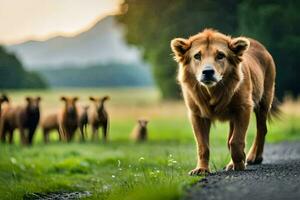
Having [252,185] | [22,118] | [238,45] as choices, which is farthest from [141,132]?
[252,185]

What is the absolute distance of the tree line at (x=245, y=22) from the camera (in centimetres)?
2966

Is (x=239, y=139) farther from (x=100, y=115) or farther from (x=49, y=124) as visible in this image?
(x=49, y=124)

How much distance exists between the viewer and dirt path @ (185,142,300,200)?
27.2 feet

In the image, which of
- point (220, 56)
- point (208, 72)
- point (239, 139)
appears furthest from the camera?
point (239, 139)

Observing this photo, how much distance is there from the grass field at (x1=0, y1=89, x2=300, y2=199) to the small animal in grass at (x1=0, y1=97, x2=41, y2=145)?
6.67ft

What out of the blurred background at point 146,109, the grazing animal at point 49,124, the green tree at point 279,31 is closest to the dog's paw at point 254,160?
the blurred background at point 146,109

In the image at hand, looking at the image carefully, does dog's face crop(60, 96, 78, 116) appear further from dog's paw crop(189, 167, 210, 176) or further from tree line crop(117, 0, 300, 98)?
dog's paw crop(189, 167, 210, 176)

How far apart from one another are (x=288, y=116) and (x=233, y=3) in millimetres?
4839

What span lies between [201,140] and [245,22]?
18.1m

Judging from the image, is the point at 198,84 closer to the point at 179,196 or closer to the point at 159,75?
the point at 179,196

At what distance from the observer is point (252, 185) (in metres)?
9.09

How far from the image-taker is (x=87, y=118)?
23.8 m

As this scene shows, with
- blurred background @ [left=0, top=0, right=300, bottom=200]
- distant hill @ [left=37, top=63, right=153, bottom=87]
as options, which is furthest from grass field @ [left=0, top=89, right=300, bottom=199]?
distant hill @ [left=37, top=63, right=153, bottom=87]

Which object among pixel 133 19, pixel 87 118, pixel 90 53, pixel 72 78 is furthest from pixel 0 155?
pixel 90 53
